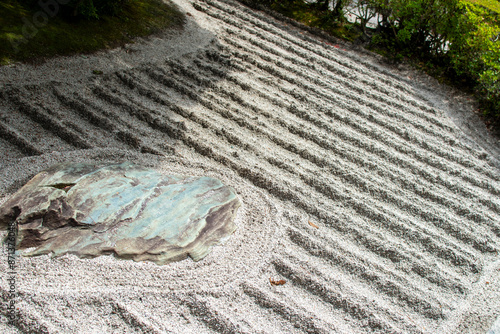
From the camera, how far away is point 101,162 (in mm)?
3152

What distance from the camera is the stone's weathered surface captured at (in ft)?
8.11

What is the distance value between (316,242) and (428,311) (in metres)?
0.85

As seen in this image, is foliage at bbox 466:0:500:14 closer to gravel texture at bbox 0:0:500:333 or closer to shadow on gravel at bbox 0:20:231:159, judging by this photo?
gravel texture at bbox 0:0:500:333

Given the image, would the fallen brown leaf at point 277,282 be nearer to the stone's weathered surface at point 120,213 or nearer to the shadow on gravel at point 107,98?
the stone's weathered surface at point 120,213

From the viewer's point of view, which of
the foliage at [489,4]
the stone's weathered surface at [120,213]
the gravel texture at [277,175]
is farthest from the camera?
the foliage at [489,4]

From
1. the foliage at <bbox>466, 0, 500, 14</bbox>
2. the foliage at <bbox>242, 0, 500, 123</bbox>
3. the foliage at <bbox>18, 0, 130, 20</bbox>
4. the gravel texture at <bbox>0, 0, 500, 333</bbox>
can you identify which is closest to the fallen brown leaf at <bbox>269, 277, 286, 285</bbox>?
the gravel texture at <bbox>0, 0, 500, 333</bbox>

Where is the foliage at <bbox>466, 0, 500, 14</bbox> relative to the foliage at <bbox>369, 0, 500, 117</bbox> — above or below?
above

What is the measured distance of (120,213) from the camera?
2.68m

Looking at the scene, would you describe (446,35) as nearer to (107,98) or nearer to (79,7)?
(107,98)

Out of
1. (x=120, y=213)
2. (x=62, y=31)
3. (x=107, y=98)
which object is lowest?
(x=120, y=213)

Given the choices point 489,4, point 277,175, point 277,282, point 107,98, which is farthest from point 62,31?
point 489,4

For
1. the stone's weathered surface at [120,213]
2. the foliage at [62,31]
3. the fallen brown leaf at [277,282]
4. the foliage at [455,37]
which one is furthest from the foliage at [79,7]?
the fallen brown leaf at [277,282]

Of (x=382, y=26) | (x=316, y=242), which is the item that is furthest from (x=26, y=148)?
(x=382, y=26)

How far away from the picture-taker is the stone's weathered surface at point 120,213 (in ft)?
8.11
